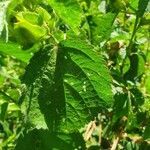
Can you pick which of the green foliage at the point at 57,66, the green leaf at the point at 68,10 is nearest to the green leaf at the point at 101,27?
the green foliage at the point at 57,66

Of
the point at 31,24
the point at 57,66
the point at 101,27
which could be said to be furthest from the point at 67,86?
the point at 101,27

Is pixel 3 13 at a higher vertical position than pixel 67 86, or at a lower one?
higher

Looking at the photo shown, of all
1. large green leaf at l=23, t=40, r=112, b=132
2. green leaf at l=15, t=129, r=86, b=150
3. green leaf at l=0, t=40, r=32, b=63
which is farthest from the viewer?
green leaf at l=15, t=129, r=86, b=150

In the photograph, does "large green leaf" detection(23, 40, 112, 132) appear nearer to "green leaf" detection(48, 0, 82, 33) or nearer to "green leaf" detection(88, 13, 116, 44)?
"green leaf" detection(48, 0, 82, 33)

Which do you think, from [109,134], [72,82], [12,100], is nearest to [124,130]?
[109,134]

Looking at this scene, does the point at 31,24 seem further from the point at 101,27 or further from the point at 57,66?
the point at 101,27

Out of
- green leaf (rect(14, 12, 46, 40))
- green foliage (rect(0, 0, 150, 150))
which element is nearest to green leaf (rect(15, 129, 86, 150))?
green foliage (rect(0, 0, 150, 150))

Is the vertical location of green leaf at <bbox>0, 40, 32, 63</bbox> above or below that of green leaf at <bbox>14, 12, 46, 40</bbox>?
below

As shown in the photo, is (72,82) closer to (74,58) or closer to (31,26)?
(74,58)
